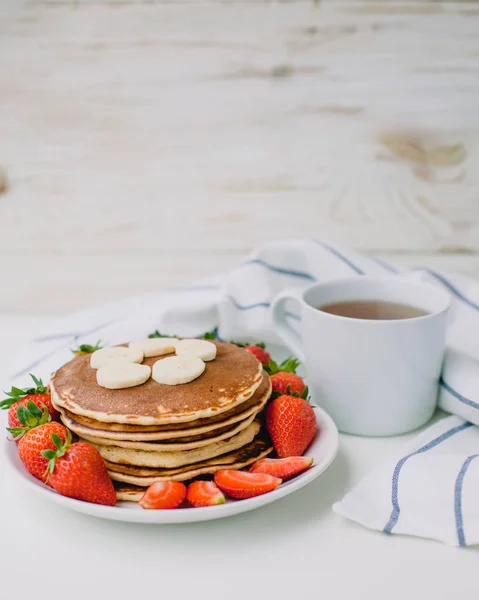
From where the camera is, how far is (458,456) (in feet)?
2.64

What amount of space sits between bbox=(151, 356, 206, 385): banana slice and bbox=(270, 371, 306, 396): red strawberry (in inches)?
4.9

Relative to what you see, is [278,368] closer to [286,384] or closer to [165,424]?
[286,384]

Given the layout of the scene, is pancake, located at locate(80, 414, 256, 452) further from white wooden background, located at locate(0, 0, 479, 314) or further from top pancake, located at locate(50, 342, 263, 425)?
white wooden background, located at locate(0, 0, 479, 314)

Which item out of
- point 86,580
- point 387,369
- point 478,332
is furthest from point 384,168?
point 86,580

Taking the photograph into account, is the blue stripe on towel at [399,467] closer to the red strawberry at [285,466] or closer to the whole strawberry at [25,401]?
the red strawberry at [285,466]

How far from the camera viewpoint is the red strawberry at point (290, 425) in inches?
31.7

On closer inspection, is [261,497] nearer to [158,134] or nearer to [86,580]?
[86,580]

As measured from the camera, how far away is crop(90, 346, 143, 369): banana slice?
87cm

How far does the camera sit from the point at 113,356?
878 mm

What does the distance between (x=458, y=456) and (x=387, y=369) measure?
152 mm

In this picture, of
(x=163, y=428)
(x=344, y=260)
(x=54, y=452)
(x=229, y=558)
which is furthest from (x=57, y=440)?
(x=344, y=260)

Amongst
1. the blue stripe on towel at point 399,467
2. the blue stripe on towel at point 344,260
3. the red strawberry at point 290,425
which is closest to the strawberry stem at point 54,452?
the red strawberry at point 290,425

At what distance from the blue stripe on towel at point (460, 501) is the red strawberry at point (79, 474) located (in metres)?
0.36

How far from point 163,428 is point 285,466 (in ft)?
0.47
